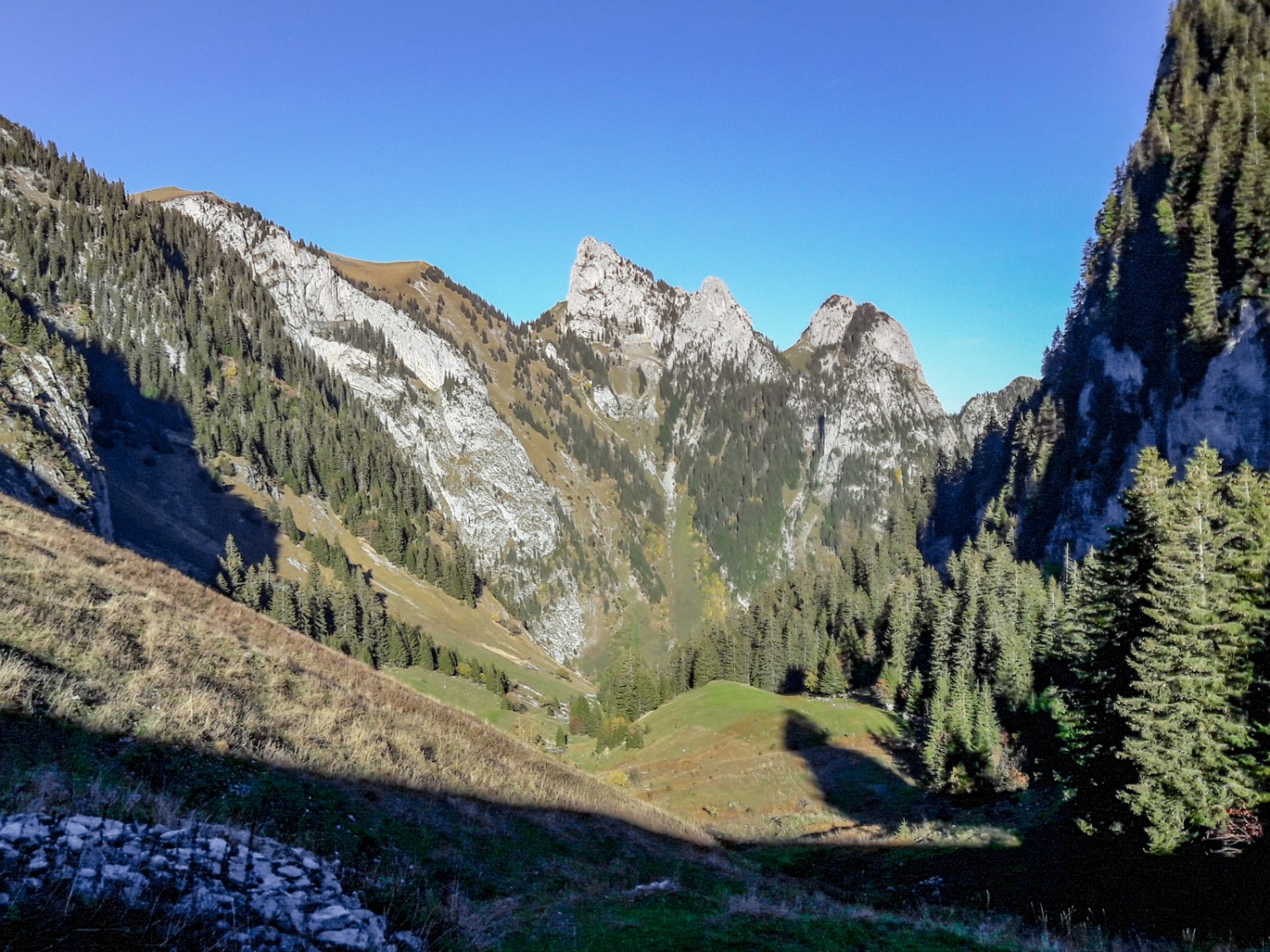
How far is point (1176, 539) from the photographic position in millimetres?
22797

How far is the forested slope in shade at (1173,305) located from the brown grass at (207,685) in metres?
92.0

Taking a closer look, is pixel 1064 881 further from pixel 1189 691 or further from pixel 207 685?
pixel 207 685

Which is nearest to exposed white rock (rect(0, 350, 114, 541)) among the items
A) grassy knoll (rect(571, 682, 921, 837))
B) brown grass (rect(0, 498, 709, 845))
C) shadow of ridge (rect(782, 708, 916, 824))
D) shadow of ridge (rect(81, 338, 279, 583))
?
shadow of ridge (rect(81, 338, 279, 583))

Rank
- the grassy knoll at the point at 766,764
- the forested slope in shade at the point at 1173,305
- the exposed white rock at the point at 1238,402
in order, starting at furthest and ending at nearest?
the forested slope in shade at the point at 1173,305
the exposed white rock at the point at 1238,402
the grassy knoll at the point at 766,764

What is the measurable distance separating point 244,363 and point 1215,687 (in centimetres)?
19143

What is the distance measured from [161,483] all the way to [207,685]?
130 metres

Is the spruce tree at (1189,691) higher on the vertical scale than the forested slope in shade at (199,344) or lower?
lower

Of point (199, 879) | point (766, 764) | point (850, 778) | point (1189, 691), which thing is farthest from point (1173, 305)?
point (199, 879)

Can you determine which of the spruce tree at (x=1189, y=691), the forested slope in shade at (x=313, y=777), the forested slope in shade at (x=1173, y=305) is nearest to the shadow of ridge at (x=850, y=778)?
the spruce tree at (x=1189, y=691)

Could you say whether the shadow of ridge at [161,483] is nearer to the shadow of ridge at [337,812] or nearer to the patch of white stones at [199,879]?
the shadow of ridge at [337,812]

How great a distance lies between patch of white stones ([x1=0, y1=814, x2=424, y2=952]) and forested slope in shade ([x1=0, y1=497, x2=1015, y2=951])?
61 cm

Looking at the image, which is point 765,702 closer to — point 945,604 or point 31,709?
point 945,604

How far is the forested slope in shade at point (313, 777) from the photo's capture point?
376 inches

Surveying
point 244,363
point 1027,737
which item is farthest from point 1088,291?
point 244,363
